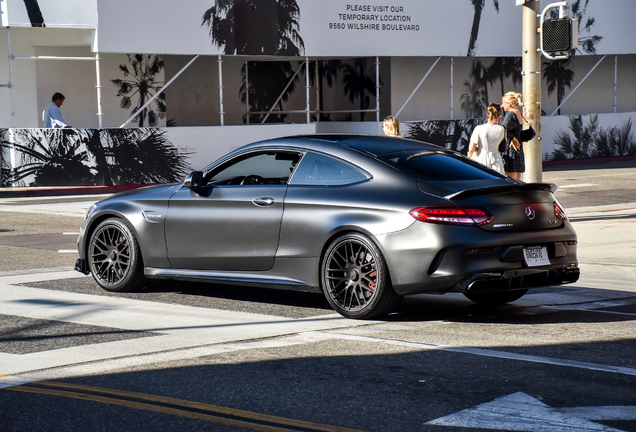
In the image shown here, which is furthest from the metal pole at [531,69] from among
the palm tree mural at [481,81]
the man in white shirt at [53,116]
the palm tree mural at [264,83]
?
the palm tree mural at [481,81]

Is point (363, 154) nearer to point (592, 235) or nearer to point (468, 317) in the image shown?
point (468, 317)

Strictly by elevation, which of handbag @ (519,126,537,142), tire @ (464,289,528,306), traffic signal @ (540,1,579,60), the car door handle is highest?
traffic signal @ (540,1,579,60)

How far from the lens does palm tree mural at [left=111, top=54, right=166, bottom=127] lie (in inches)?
1044

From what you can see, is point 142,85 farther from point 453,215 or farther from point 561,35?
point 453,215

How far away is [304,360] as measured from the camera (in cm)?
598

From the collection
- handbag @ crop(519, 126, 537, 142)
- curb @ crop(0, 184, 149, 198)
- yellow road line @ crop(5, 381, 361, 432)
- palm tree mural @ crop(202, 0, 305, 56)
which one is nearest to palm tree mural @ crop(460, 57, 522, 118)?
palm tree mural @ crop(202, 0, 305, 56)

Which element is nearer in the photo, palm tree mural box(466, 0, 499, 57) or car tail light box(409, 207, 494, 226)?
car tail light box(409, 207, 494, 226)

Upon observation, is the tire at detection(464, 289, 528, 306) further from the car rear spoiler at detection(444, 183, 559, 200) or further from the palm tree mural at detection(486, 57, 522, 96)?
the palm tree mural at detection(486, 57, 522, 96)

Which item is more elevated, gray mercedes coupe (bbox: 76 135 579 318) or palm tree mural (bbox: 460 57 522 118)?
palm tree mural (bbox: 460 57 522 118)

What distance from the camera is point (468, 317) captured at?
761cm

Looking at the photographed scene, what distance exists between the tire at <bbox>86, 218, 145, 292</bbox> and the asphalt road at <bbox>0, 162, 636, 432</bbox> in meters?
0.21

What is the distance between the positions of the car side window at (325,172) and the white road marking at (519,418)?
2992mm

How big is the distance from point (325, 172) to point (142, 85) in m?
19.9

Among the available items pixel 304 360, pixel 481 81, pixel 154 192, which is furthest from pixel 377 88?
pixel 304 360
